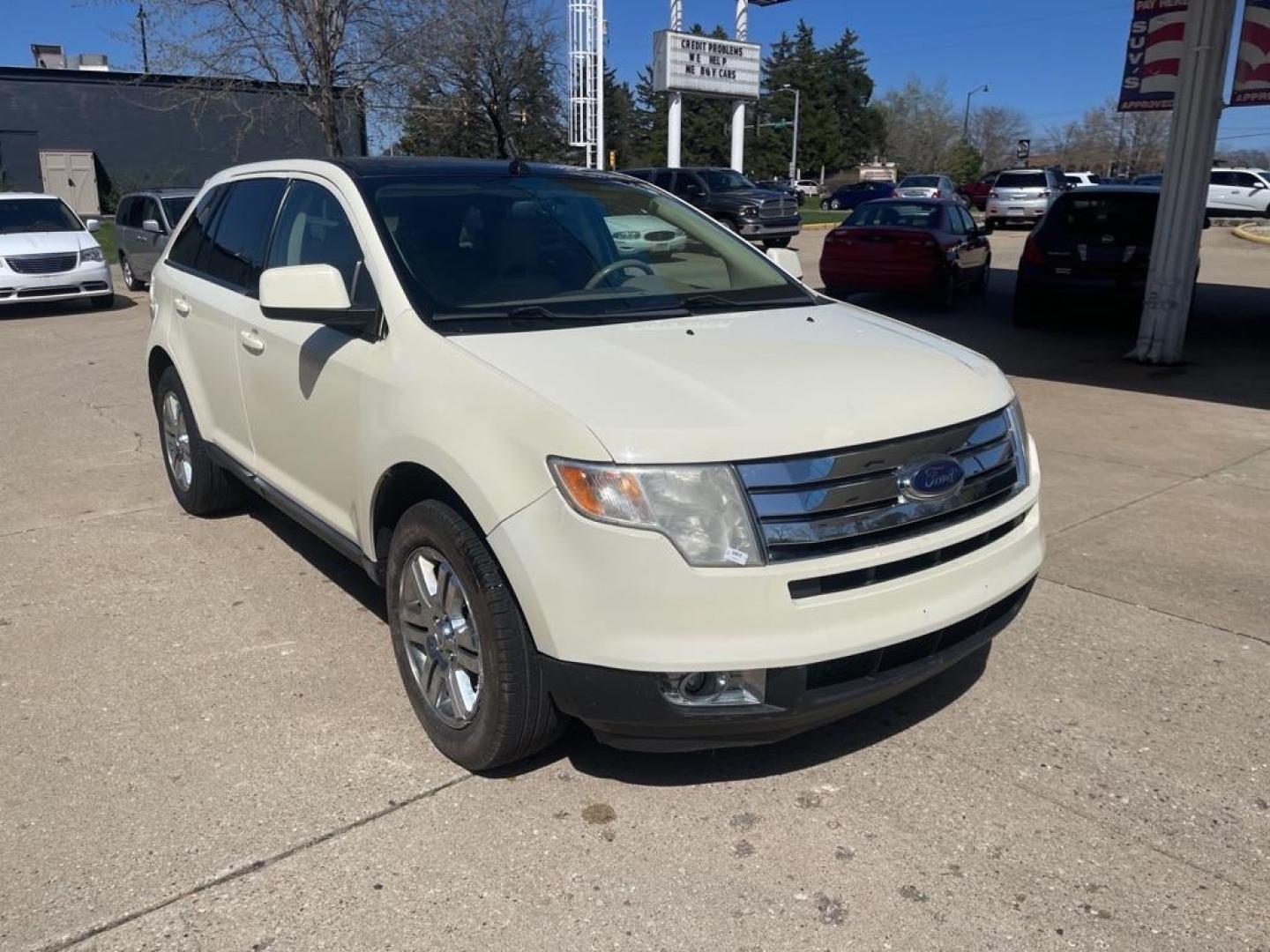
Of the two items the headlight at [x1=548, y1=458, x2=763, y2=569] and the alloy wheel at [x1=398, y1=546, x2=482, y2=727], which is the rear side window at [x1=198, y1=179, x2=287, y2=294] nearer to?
the alloy wheel at [x1=398, y1=546, x2=482, y2=727]

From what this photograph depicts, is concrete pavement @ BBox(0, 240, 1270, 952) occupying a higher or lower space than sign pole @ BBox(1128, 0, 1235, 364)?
lower

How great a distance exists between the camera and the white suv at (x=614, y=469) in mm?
2645

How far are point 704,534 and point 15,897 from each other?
6.43ft

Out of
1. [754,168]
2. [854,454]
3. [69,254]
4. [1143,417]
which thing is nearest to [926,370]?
[854,454]

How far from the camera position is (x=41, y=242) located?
47.2 ft

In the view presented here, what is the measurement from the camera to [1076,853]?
2.87 metres

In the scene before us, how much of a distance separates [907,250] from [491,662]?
12.5m

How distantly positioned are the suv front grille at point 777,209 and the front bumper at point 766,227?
10cm

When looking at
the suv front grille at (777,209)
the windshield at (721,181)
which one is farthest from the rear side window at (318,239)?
the windshield at (721,181)

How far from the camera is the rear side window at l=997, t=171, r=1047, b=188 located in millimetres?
33875

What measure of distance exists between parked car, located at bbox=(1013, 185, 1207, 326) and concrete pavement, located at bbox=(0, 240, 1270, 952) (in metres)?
7.38

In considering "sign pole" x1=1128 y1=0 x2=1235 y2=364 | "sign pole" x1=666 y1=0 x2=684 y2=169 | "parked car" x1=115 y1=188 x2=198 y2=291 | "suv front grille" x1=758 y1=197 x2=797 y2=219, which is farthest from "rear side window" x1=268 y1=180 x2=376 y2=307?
"sign pole" x1=666 y1=0 x2=684 y2=169

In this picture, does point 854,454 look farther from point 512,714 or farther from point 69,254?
point 69,254

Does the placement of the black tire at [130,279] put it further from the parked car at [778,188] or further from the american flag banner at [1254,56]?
the american flag banner at [1254,56]
